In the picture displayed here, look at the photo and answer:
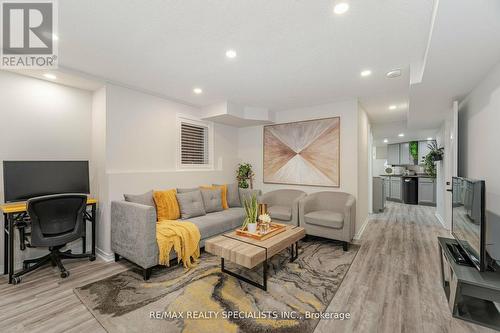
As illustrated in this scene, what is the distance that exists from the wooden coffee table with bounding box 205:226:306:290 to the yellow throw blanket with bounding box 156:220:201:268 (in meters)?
0.46

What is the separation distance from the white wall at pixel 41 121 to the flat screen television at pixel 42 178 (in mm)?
250

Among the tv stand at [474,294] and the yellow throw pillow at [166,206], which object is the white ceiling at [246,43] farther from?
the tv stand at [474,294]

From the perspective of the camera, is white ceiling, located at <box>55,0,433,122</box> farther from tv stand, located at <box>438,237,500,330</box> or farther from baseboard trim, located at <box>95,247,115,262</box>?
baseboard trim, located at <box>95,247,115,262</box>

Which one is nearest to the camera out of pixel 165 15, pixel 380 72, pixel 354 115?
pixel 165 15

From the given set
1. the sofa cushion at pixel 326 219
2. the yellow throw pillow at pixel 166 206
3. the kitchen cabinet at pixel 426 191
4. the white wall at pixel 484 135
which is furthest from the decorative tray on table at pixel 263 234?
the kitchen cabinet at pixel 426 191

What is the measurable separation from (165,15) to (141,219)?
2.13 m

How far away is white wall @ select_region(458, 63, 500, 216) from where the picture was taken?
2.09 m

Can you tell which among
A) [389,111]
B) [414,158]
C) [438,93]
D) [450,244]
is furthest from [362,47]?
[414,158]

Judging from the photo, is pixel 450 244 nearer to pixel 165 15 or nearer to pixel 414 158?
pixel 165 15

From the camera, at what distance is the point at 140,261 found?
2.60m

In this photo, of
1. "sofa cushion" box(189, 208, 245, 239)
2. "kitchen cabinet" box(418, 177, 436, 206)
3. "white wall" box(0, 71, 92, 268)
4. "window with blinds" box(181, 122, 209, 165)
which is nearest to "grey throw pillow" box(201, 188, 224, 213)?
"sofa cushion" box(189, 208, 245, 239)

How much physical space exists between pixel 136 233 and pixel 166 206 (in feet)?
2.49

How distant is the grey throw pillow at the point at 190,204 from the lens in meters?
3.53

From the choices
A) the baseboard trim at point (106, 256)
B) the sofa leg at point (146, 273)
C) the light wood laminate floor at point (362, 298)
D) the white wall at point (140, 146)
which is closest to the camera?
the light wood laminate floor at point (362, 298)
